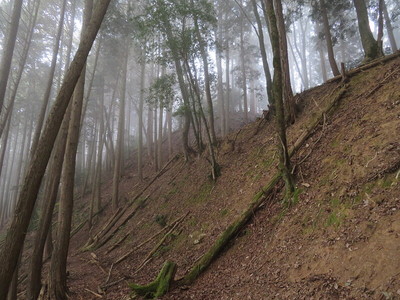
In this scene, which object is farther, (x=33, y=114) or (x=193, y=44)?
(x=33, y=114)

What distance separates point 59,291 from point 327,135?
7910 millimetres

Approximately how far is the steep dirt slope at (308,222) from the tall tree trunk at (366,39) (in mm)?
1597

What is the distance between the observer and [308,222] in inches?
212

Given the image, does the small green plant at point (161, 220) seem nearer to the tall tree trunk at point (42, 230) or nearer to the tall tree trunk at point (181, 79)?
the tall tree trunk at point (42, 230)

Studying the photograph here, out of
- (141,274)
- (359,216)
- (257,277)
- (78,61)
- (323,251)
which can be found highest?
(78,61)

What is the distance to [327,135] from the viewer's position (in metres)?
7.38

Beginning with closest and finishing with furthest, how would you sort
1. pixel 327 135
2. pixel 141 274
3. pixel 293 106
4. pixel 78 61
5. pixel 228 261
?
pixel 78 61, pixel 228 261, pixel 327 135, pixel 141 274, pixel 293 106

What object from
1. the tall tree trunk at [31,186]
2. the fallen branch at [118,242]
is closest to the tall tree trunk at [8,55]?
the tall tree trunk at [31,186]

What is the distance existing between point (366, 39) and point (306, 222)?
798cm

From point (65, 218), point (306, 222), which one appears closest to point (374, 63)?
point (306, 222)

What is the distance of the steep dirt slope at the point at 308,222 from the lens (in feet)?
13.0

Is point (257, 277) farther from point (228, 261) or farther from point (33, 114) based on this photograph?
point (33, 114)

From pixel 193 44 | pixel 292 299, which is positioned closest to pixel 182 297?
pixel 292 299

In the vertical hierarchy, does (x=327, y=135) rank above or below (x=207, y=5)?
below
